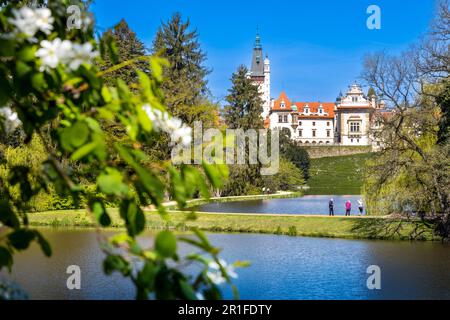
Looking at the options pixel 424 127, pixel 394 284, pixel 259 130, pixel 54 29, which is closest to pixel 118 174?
pixel 54 29

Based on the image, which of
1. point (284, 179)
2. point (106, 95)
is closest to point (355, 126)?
point (284, 179)

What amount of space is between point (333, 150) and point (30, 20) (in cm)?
7995

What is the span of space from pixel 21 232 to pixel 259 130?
3651 cm

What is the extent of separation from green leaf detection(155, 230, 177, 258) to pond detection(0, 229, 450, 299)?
23.6ft

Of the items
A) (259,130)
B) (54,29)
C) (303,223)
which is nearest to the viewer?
(54,29)

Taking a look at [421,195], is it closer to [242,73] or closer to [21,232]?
[21,232]

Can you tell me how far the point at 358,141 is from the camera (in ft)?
278

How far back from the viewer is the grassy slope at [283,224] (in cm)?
1688

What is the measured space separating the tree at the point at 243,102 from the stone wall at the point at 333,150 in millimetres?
39445

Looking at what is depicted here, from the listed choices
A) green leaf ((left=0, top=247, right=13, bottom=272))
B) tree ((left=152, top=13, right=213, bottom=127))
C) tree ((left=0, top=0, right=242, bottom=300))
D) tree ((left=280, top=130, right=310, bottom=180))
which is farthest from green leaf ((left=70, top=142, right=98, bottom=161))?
tree ((left=280, top=130, right=310, bottom=180))

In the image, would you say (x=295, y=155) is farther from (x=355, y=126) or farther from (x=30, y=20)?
(x=30, y=20)

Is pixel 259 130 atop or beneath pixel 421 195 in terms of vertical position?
atop

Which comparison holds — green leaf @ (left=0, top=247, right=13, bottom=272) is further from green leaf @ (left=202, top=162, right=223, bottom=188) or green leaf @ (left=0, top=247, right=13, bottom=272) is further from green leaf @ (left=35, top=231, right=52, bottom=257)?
green leaf @ (left=202, top=162, right=223, bottom=188)

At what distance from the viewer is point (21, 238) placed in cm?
177
